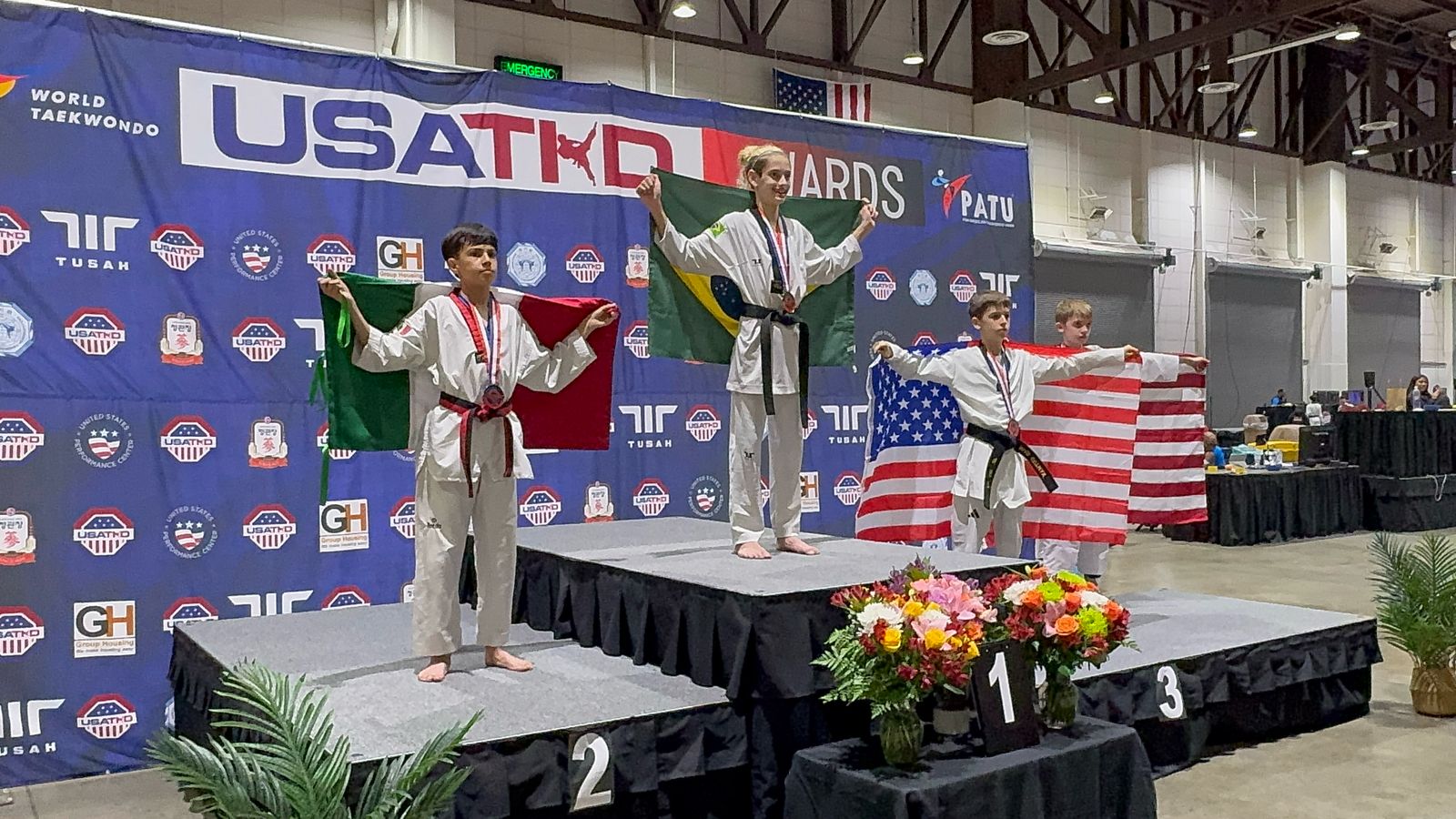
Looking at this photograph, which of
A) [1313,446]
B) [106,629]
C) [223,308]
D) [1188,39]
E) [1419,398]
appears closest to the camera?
[106,629]

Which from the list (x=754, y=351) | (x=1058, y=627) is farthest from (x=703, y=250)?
(x=1058, y=627)

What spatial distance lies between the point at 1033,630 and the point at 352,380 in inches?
84.8

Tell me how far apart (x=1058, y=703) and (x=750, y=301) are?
171 cm

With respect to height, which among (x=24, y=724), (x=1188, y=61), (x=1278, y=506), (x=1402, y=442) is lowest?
(x=24, y=724)

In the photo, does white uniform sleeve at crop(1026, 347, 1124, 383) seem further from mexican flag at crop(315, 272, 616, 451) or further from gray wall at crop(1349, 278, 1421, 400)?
gray wall at crop(1349, 278, 1421, 400)

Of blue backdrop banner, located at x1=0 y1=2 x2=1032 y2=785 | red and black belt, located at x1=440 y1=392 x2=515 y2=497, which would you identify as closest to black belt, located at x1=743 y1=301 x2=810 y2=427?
blue backdrop banner, located at x1=0 y1=2 x2=1032 y2=785

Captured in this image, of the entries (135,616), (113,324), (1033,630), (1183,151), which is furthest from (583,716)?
(1183,151)

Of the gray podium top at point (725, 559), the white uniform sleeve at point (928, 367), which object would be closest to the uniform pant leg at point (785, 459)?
the gray podium top at point (725, 559)

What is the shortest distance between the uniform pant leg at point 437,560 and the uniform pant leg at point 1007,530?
7.19ft

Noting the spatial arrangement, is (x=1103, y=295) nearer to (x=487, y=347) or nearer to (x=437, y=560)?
(x=487, y=347)

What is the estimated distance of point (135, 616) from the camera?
4.54 meters

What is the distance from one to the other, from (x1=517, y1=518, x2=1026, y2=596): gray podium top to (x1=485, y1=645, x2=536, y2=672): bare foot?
1.55ft

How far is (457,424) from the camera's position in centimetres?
339

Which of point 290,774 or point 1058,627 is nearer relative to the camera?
point 290,774
